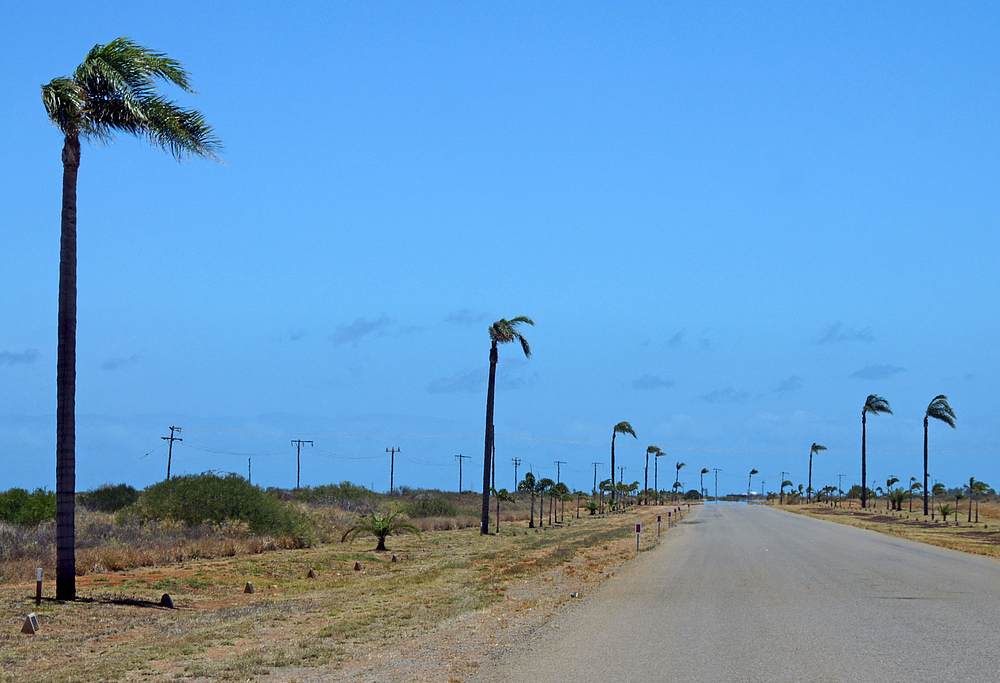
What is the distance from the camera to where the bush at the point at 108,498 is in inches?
1976

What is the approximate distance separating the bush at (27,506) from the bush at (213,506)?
100 inches

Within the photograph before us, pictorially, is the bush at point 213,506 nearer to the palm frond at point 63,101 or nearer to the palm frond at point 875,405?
the palm frond at point 63,101

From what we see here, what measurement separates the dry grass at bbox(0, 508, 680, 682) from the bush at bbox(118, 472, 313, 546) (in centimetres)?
316

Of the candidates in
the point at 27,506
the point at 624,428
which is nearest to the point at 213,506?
the point at 27,506

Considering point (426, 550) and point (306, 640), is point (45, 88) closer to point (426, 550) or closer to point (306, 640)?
point (306, 640)

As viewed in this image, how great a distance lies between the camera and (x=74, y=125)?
51.5ft

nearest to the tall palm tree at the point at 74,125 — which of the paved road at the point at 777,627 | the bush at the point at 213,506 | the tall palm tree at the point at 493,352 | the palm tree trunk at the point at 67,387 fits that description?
the palm tree trunk at the point at 67,387

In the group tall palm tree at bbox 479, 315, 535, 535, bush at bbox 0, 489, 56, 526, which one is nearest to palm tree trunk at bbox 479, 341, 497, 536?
tall palm tree at bbox 479, 315, 535, 535

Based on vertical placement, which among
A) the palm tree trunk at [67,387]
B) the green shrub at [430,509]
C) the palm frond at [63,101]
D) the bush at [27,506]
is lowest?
the green shrub at [430,509]

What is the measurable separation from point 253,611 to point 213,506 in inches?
632

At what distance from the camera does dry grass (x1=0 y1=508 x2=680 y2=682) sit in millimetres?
10133

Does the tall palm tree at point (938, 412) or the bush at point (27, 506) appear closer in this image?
the bush at point (27, 506)

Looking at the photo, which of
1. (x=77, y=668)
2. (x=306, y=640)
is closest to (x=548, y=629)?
(x=306, y=640)

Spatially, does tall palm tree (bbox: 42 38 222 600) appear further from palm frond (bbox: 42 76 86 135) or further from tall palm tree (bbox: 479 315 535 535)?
tall palm tree (bbox: 479 315 535 535)
